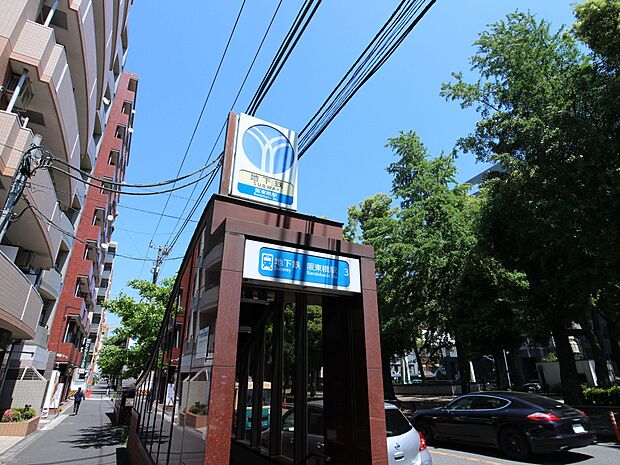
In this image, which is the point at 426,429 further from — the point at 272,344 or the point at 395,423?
the point at 272,344

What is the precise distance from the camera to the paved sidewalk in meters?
9.62

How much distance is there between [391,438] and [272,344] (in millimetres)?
2361

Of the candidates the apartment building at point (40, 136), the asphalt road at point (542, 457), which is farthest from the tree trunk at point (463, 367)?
the apartment building at point (40, 136)

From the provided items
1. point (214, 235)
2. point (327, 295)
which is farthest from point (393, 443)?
point (214, 235)

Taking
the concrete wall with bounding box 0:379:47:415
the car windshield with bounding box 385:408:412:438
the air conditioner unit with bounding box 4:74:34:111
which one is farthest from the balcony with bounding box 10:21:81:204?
the car windshield with bounding box 385:408:412:438

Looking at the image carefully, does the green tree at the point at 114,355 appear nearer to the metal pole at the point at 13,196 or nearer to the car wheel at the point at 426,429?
the metal pole at the point at 13,196

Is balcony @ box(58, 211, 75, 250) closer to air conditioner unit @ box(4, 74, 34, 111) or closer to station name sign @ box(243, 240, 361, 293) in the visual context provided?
air conditioner unit @ box(4, 74, 34, 111)

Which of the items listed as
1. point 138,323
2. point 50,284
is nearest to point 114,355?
point 138,323

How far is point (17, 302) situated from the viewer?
11359 mm

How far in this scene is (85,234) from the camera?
85.4 ft

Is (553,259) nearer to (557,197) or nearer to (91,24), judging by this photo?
(557,197)

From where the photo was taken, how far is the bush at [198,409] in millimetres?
3625

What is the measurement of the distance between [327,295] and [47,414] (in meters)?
23.4

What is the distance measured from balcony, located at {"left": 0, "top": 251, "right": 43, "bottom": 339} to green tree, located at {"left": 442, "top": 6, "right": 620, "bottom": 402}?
16735mm
